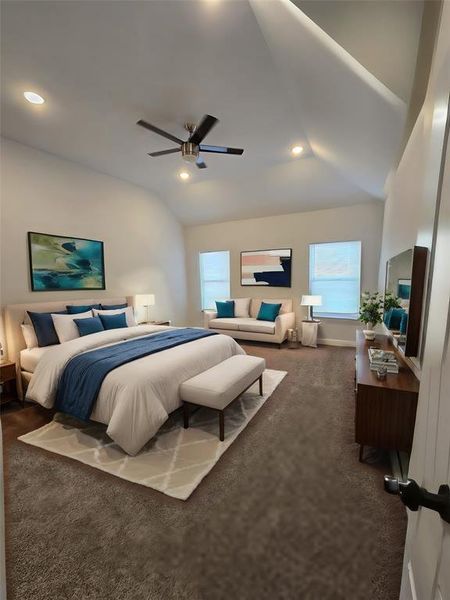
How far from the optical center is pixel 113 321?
3.78 meters

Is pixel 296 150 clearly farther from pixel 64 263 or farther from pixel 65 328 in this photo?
pixel 65 328

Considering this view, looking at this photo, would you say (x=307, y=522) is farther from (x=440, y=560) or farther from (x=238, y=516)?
(x=440, y=560)

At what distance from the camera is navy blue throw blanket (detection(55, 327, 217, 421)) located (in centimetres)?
222

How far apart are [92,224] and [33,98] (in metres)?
1.78

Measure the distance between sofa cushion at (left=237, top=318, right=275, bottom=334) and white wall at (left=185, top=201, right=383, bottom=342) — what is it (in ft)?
2.57

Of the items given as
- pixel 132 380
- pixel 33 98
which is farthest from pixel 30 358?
pixel 33 98

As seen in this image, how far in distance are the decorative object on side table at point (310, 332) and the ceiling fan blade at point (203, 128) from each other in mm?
3586

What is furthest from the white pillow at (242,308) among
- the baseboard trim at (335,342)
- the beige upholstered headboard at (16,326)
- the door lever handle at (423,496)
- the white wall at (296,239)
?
the door lever handle at (423,496)

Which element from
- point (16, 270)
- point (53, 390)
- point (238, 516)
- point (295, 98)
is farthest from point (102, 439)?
point (295, 98)

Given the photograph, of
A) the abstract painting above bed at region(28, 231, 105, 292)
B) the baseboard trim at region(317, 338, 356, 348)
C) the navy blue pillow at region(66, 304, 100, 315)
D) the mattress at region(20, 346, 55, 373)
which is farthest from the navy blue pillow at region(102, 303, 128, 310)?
the baseboard trim at region(317, 338, 356, 348)

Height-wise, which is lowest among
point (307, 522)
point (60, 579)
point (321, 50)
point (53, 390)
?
point (60, 579)

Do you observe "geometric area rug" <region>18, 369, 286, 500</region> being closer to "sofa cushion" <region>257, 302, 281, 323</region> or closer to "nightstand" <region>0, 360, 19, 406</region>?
"nightstand" <region>0, 360, 19, 406</region>

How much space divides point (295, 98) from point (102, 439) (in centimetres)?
363

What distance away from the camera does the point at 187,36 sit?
199 centimetres
